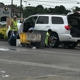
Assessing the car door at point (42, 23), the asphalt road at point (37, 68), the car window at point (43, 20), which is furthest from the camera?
the car window at point (43, 20)

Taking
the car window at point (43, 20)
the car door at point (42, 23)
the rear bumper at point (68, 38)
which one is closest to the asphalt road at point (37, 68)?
the rear bumper at point (68, 38)

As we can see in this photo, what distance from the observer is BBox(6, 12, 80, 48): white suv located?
16656 millimetres

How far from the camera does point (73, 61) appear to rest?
1119 cm

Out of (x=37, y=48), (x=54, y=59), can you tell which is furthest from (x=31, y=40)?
(x=54, y=59)

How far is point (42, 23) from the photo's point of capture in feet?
57.3

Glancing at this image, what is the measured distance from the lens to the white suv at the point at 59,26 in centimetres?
1666

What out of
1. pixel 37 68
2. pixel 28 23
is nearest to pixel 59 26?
pixel 28 23

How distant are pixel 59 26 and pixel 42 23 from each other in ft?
3.82

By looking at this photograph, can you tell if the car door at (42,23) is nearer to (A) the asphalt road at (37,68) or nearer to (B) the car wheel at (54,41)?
(B) the car wheel at (54,41)

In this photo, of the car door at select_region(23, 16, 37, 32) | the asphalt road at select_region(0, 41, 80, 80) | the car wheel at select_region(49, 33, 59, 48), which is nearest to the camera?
the asphalt road at select_region(0, 41, 80, 80)

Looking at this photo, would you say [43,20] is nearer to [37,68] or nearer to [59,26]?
[59,26]

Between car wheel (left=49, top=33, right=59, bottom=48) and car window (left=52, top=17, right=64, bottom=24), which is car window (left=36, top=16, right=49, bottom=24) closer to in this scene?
car window (left=52, top=17, right=64, bottom=24)

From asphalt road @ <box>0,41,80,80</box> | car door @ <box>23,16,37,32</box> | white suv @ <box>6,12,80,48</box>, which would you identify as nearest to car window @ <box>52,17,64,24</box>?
white suv @ <box>6,12,80,48</box>

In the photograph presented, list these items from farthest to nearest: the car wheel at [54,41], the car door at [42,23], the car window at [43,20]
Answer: the car window at [43,20], the car door at [42,23], the car wheel at [54,41]
